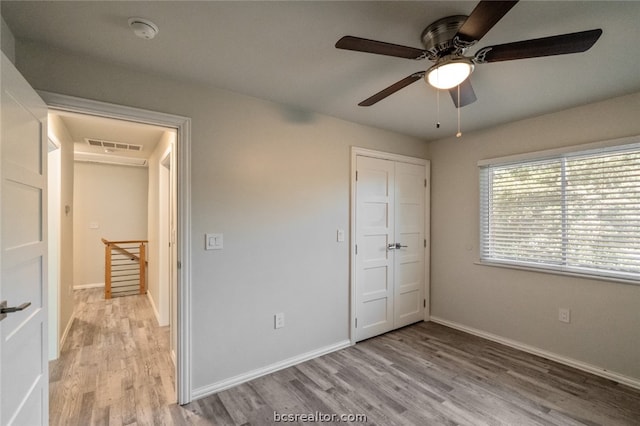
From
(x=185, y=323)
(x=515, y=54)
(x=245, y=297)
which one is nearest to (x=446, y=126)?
(x=515, y=54)

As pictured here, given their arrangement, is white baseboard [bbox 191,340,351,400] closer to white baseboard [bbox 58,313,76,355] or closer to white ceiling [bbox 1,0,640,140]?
white baseboard [bbox 58,313,76,355]

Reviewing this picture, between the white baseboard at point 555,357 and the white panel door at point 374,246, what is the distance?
922mm

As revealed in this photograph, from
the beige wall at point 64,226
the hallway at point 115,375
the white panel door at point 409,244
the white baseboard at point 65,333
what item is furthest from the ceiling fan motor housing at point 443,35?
the white baseboard at point 65,333

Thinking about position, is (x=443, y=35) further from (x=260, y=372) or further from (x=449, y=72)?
(x=260, y=372)

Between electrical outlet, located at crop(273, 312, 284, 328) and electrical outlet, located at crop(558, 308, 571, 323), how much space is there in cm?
264

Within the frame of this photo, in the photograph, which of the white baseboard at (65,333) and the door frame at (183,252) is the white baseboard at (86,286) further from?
the door frame at (183,252)

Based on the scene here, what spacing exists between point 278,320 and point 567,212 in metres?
2.88

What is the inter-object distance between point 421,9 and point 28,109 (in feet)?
6.58

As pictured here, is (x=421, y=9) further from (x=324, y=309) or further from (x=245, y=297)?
(x=324, y=309)

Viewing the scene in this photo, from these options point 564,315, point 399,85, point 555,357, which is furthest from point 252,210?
point 555,357

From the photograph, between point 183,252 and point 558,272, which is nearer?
point 183,252

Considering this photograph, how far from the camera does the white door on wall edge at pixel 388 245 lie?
3.15 m

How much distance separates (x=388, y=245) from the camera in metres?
3.39

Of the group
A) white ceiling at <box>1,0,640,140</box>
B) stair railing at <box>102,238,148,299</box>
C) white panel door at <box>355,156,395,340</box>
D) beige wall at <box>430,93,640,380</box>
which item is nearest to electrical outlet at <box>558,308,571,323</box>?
beige wall at <box>430,93,640,380</box>
